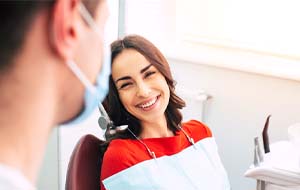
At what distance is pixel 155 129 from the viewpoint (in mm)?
1323

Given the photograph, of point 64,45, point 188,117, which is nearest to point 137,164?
point 188,117

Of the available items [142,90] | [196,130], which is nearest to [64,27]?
[142,90]

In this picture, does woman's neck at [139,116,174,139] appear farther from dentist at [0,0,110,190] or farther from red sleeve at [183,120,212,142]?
dentist at [0,0,110,190]

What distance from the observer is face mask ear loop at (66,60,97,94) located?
0.50 m

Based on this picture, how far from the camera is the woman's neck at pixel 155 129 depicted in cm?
131

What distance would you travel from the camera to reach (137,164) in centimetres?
123

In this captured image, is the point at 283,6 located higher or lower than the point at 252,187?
higher

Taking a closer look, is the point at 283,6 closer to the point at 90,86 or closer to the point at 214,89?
the point at 214,89

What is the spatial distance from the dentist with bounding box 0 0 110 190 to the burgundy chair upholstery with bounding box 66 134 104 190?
2.19ft

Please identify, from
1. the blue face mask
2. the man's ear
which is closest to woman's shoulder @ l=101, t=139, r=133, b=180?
the blue face mask

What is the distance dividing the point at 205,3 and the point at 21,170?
1.40m

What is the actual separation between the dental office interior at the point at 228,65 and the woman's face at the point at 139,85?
42cm

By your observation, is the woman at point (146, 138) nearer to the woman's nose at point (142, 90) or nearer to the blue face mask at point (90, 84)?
the woman's nose at point (142, 90)

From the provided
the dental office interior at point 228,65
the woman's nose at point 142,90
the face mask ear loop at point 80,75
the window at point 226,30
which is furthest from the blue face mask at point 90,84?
the window at point 226,30
